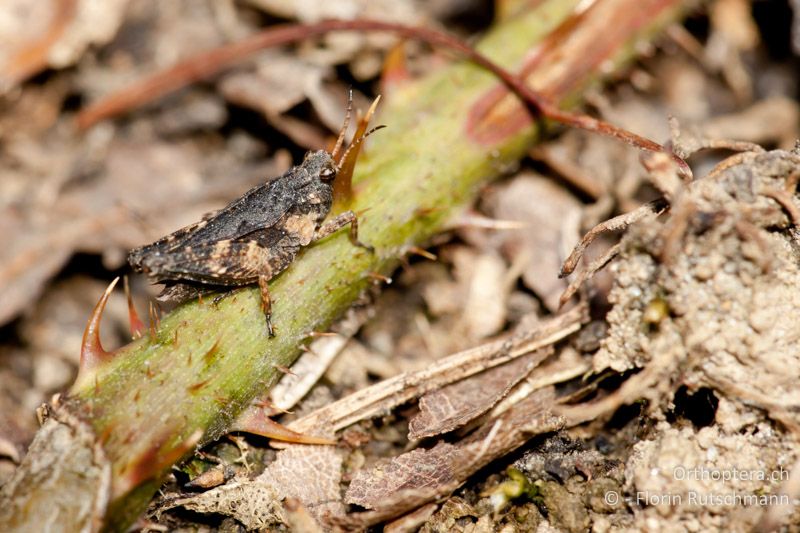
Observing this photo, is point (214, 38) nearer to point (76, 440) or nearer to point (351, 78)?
point (351, 78)

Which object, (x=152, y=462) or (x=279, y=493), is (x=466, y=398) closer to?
(x=279, y=493)

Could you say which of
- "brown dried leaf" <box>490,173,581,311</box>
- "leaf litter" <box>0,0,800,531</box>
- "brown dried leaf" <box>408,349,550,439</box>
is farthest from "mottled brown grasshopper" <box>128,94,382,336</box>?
"brown dried leaf" <box>490,173,581,311</box>

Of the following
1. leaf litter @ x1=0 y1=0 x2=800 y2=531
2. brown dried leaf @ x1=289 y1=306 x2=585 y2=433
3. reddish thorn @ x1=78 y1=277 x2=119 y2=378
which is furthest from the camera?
brown dried leaf @ x1=289 y1=306 x2=585 y2=433

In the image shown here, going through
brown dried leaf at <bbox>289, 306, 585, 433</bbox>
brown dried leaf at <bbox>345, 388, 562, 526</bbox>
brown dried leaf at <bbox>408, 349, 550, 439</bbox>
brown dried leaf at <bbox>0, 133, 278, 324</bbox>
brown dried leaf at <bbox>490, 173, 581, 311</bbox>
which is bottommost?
brown dried leaf at <bbox>345, 388, 562, 526</bbox>

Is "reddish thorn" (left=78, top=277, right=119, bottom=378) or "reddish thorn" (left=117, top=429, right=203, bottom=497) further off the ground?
"reddish thorn" (left=78, top=277, right=119, bottom=378)

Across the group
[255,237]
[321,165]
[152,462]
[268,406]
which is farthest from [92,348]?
[321,165]

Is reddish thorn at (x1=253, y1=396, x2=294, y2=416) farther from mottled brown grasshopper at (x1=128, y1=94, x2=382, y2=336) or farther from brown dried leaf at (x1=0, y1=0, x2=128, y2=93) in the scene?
brown dried leaf at (x1=0, y1=0, x2=128, y2=93)
